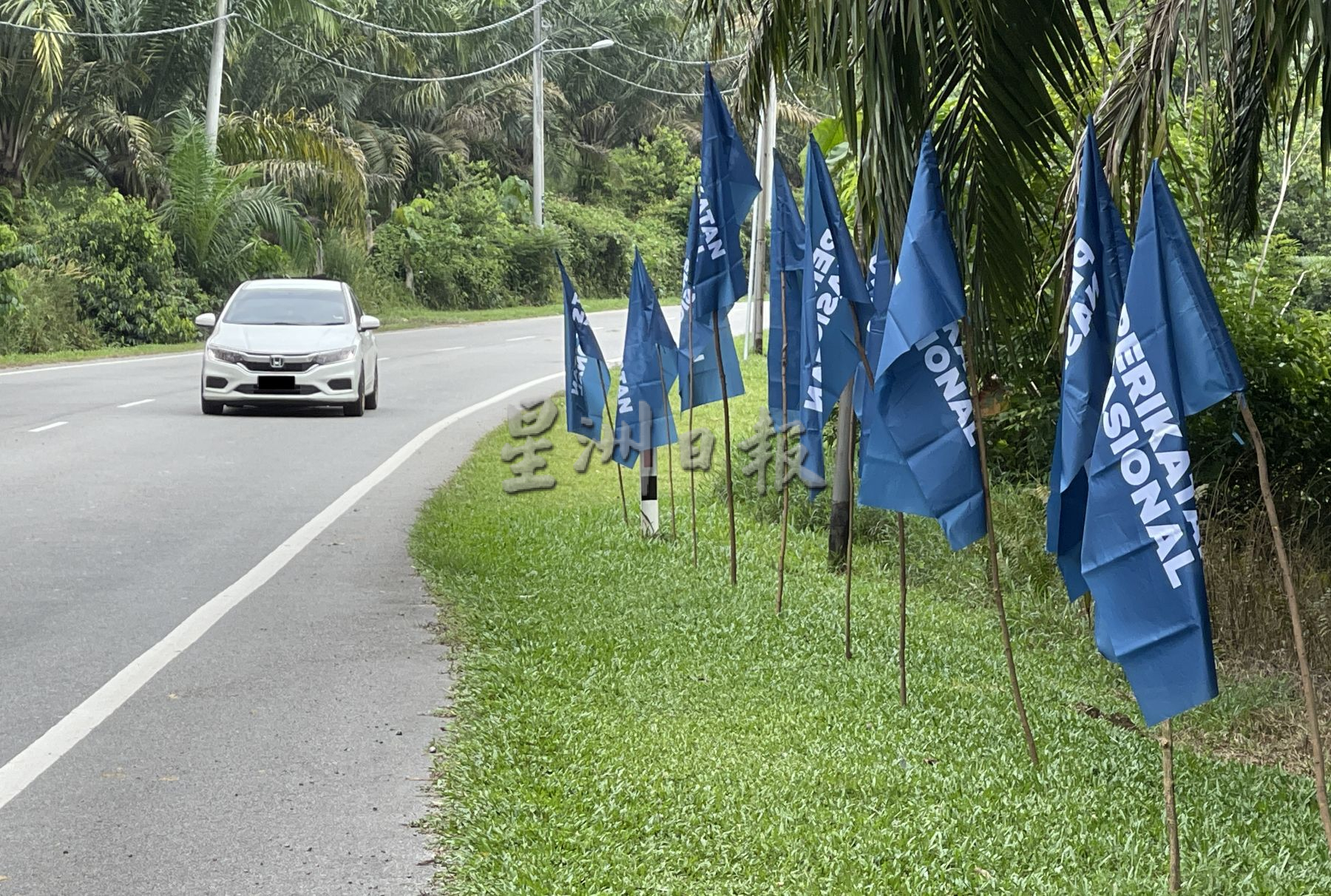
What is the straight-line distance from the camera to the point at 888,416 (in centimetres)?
586

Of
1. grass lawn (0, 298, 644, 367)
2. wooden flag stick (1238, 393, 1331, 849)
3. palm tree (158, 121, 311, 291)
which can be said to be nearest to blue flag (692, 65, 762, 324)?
wooden flag stick (1238, 393, 1331, 849)

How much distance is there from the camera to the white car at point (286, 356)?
16469mm

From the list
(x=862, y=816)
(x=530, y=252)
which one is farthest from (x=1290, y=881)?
(x=530, y=252)

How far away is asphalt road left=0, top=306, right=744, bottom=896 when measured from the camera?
4707 millimetres

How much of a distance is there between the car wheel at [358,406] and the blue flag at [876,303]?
32.6ft

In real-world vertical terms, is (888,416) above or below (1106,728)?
above

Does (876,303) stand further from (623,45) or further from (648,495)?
(623,45)

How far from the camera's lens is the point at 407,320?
37375mm

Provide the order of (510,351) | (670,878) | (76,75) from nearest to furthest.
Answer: (670,878) < (510,351) < (76,75)

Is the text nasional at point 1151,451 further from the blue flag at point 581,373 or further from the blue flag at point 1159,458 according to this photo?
the blue flag at point 581,373

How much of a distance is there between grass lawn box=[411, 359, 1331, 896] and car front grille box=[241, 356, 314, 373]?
287 inches

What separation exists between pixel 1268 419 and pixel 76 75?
84.6ft

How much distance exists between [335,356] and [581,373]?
261 inches

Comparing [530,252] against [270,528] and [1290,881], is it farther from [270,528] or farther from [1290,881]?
[1290,881]
